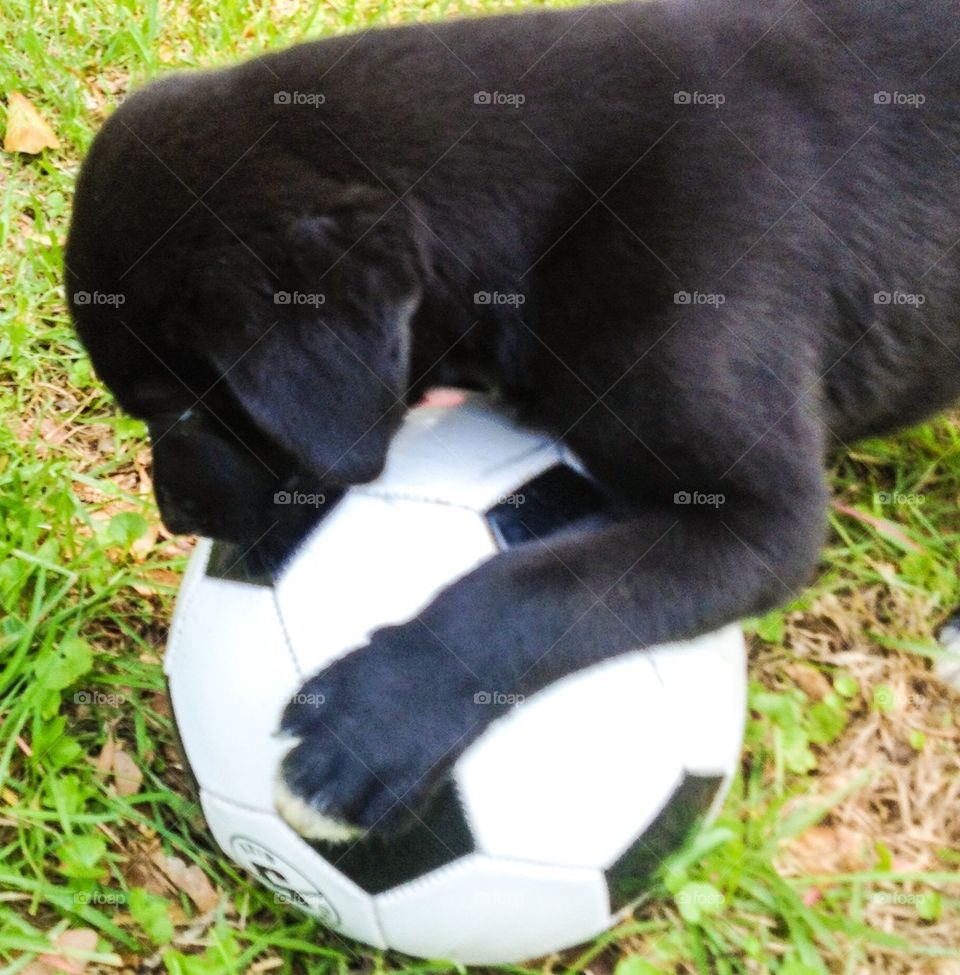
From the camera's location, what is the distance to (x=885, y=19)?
2068 mm

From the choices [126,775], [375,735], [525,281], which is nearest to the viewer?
[375,735]

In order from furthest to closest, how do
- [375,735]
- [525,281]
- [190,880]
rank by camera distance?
1. [190,880]
2. [525,281]
3. [375,735]

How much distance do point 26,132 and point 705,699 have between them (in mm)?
2629

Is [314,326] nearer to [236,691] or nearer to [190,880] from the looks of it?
[236,691]

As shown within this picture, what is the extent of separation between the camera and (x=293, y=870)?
68.0 inches

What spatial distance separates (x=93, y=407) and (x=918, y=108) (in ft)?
6.42

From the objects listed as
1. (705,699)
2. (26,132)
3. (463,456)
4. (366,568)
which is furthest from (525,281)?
(26,132)

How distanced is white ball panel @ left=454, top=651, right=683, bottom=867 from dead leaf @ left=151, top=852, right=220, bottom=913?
609mm

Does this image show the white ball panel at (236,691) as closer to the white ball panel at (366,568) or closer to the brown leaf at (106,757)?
the white ball panel at (366,568)

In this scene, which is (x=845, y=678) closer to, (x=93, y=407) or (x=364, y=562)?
(x=364, y=562)

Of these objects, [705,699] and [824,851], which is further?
[824,851]

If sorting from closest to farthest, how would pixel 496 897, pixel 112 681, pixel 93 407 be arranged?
pixel 496 897 → pixel 112 681 → pixel 93 407

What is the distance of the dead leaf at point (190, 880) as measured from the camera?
1982mm

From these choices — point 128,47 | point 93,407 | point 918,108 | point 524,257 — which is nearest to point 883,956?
point 524,257
